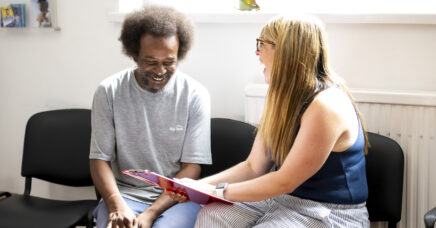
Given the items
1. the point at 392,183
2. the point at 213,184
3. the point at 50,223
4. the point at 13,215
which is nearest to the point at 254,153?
the point at 213,184

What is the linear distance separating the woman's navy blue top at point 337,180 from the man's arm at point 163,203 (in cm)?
57

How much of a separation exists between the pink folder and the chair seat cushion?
2.05 ft

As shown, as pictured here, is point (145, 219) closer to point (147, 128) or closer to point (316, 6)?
point (147, 128)

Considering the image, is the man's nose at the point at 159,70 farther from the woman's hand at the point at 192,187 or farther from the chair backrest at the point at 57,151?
the chair backrest at the point at 57,151

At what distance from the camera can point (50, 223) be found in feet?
7.66

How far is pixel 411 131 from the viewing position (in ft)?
7.41

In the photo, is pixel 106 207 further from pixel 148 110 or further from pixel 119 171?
pixel 148 110

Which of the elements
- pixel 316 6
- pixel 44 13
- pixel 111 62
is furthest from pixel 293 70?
pixel 44 13

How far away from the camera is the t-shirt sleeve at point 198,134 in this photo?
7.44ft

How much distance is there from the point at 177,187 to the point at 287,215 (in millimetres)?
420

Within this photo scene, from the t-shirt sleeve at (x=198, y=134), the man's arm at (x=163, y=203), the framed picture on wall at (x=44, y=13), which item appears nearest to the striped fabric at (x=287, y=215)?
the man's arm at (x=163, y=203)

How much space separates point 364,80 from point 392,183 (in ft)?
1.76

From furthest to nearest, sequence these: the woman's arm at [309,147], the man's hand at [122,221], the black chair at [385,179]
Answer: the black chair at [385,179], the man's hand at [122,221], the woman's arm at [309,147]

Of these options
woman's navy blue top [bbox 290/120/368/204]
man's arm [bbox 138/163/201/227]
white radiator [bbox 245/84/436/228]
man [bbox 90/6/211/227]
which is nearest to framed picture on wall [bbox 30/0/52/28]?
man [bbox 90/6/211/227]
